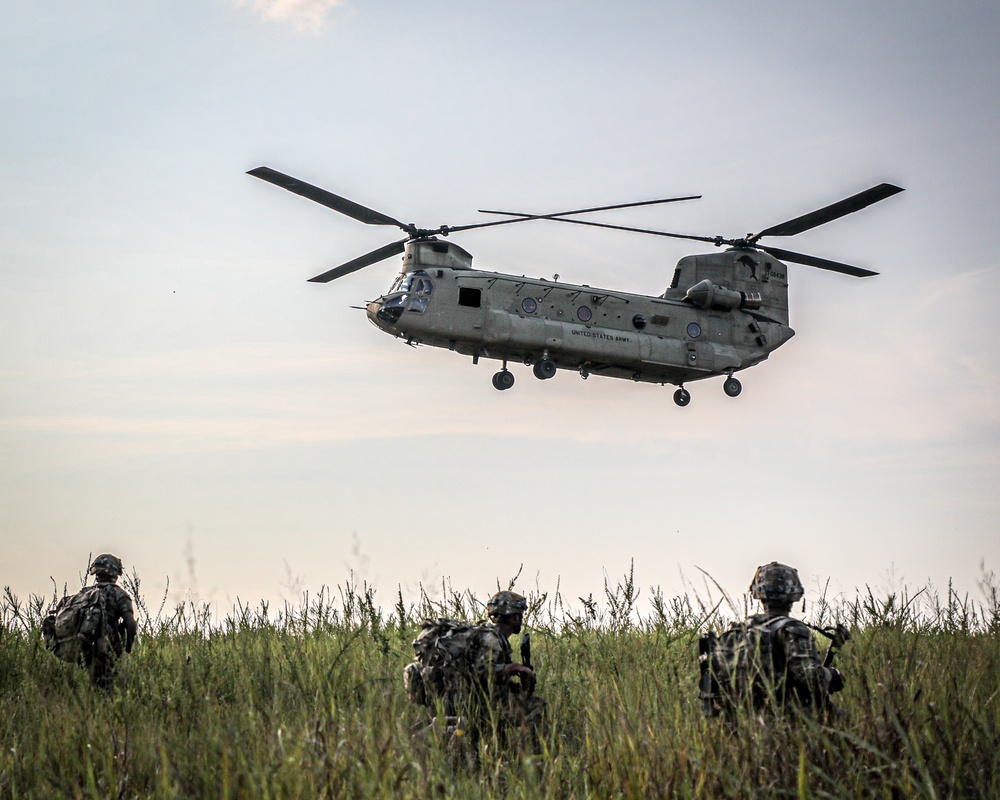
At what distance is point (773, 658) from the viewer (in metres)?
6.08

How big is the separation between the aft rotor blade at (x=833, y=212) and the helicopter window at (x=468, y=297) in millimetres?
6787

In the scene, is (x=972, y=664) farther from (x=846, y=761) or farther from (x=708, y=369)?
(x=708, y=369)

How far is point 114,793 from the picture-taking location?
530 centimetres

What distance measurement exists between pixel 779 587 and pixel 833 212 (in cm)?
1498

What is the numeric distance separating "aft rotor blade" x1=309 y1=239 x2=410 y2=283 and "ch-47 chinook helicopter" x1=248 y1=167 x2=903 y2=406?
0.07ft

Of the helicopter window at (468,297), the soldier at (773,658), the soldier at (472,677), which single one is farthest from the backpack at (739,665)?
the helicopter window at (468,297)

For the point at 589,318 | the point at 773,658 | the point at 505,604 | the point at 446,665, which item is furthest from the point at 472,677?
the point at 589,318

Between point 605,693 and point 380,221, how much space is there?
13100mm

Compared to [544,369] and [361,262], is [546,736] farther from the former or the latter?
[361,262]

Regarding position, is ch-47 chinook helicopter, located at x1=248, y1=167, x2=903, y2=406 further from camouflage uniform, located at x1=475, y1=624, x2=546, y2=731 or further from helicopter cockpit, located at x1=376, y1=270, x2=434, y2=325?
camouflage uniform, located at x1=475, y1=624, x2=546, y2=731

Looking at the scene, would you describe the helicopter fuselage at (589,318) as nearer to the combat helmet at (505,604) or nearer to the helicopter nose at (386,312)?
the helicopter nose at (386,312)

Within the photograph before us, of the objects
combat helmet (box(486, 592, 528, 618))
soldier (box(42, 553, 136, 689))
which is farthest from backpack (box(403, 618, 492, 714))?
soldier (box(42, 553, 136, 689))

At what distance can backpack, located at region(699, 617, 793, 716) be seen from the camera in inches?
236

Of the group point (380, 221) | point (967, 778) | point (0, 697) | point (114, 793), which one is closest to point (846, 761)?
point (967, 778)
